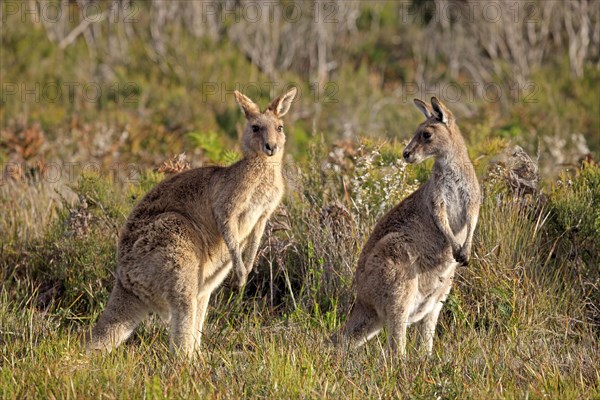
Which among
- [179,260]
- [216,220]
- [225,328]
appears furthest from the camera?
[225,328]

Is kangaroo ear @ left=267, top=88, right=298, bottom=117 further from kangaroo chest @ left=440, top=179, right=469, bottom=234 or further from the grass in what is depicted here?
kangaroo chest @ left=440, top=179, right=469, bottom=234

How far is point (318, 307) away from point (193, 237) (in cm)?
113

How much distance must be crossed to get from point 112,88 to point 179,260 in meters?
9.83

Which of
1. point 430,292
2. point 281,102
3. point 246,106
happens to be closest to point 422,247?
point 430,292

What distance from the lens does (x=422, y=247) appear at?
565 centimetres

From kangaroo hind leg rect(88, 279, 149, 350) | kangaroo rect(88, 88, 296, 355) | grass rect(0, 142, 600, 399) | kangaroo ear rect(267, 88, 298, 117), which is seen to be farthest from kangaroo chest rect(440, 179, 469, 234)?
kangaroo hind leg rect(88, 279, 149, 350)

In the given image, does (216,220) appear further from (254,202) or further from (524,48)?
(524,48)

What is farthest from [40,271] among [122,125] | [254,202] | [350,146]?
[122,125]

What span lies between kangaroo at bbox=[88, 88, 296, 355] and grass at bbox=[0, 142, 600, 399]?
22 centimetres

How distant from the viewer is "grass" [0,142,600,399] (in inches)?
183

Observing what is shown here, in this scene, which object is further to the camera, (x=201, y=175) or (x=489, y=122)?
(x=489, y=122)

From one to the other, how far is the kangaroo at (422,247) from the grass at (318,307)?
0.19 meters

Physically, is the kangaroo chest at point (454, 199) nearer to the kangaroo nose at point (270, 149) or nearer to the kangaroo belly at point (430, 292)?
the kangaroo belly at point (430, 292)

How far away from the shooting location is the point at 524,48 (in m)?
A: 16.2
